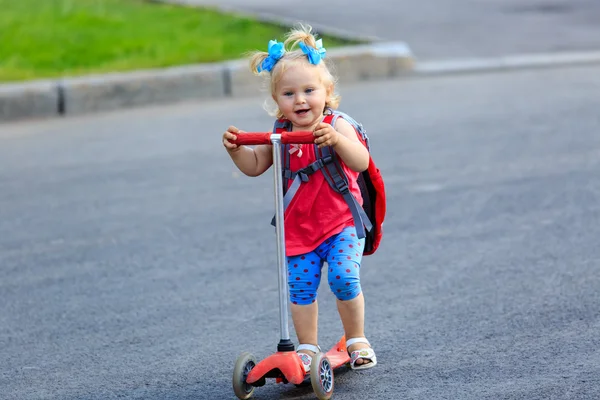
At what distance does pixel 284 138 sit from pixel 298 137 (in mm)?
49

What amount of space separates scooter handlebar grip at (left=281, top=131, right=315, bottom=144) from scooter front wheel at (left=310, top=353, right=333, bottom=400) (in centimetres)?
71

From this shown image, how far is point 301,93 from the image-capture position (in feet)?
13.2

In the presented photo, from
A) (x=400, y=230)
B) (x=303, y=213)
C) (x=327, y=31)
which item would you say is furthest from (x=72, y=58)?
(x=303, y=213)

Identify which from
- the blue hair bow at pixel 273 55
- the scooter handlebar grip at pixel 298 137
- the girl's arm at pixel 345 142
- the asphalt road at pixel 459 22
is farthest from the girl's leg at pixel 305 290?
the asphalt road at pixel 459 22

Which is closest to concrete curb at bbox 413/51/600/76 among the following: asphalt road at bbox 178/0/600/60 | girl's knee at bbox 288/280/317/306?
asphalt road at bbox 178/0/600/60

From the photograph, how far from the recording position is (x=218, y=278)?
554 cm

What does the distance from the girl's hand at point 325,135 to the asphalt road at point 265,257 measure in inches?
34.4

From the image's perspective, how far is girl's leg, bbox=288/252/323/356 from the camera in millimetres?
4113

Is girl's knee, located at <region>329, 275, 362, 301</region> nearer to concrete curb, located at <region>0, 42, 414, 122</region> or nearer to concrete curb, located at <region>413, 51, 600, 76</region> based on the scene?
concrete curb, located at <region>0, 42, 414, 122</region>

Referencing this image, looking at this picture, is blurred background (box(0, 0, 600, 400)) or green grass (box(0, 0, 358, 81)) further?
green grass (box(0, 0, 358, 81))

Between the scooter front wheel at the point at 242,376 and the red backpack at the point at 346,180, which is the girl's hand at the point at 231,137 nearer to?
the red backpack at the point at 346,180

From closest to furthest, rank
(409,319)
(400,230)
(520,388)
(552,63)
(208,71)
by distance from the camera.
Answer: (520,388), (409,319), (400,230), (208,71), (552,63)

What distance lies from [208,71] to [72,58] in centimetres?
183

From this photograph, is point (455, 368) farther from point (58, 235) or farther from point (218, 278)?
point (58, 235)
